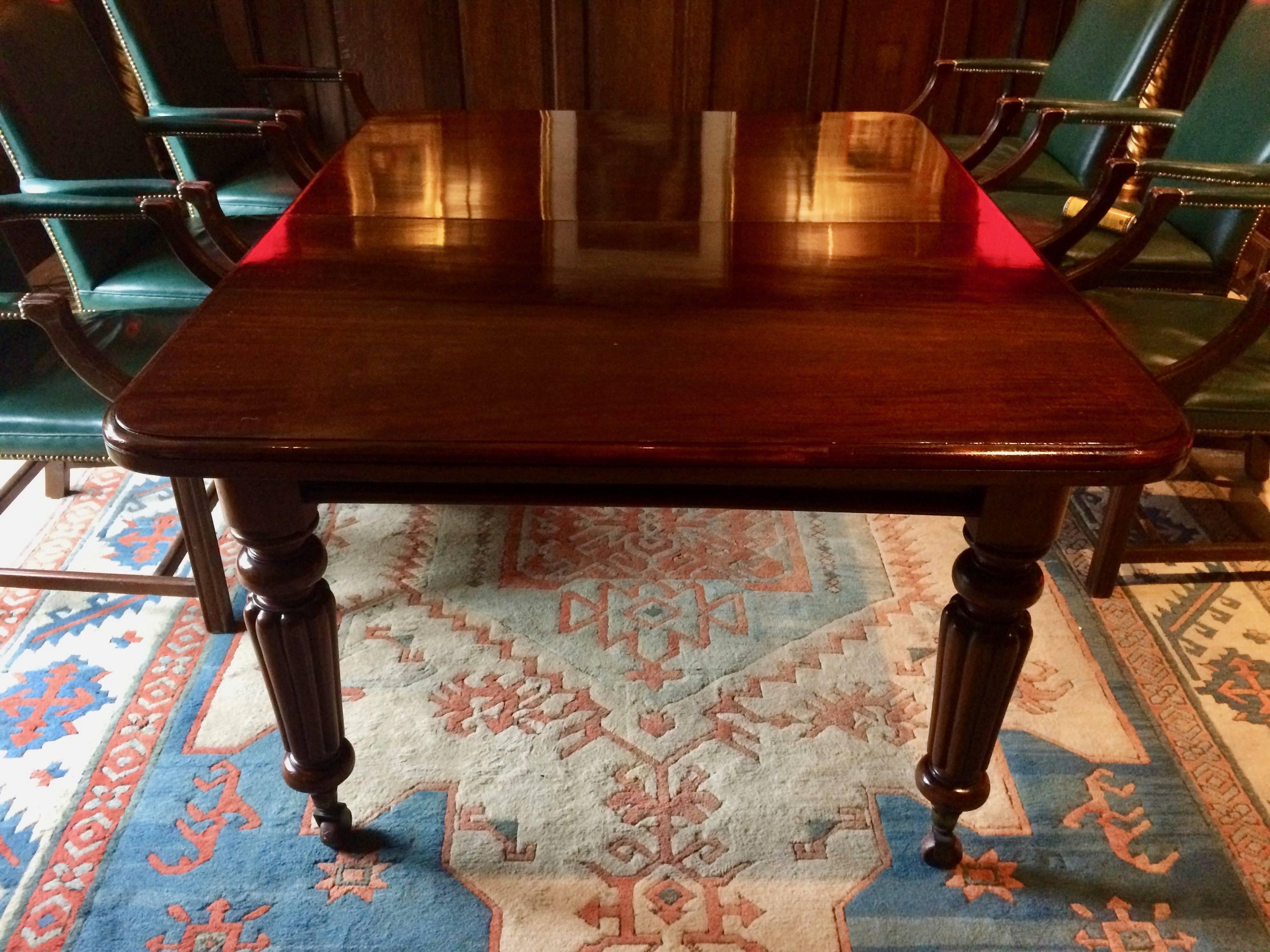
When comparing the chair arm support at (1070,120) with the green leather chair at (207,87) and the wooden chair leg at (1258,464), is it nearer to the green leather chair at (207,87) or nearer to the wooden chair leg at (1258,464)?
the wooden chair leg at (1258,464)

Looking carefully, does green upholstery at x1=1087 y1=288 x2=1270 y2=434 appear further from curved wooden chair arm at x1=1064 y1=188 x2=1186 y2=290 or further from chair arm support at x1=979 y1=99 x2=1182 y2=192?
chair arm support at x1=979 y1=99 x2=1182 y2=192

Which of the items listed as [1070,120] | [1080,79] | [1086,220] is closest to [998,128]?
[1070,120]

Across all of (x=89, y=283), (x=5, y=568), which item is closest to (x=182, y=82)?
(x=89, y=283)

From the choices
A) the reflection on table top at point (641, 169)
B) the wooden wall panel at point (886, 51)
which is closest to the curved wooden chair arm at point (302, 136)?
the reflection on table top at point (641, 169)

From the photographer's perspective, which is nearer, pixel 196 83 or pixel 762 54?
pixel 196 83

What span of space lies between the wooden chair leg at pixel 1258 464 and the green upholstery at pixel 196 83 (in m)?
2.14

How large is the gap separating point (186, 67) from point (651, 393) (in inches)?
75.5

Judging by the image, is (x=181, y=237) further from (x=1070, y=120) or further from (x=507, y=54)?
(x=1070, y=120)


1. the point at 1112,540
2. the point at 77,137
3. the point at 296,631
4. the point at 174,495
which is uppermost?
the point at 77,137

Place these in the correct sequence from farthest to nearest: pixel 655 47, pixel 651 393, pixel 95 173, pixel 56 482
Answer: pixel 655 47
pixel 56 482
pixel 95 173
pixel 651 393

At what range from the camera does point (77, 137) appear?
1.77 m

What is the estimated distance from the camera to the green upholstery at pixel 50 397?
142 centimetres

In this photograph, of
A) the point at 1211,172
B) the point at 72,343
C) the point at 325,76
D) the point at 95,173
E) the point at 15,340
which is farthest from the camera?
the point at 325,76

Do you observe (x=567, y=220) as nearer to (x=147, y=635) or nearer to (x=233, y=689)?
(x=233, y=689)
